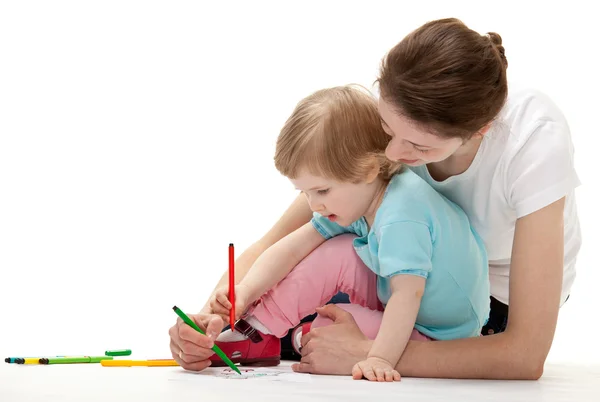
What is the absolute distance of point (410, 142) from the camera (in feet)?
5.17

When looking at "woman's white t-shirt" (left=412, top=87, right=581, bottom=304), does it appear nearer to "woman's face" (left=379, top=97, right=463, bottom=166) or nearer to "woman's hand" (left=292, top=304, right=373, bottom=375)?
"woman's face" (left=379, top=97, right=463, bottom=166)

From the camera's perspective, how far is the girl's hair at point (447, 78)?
150cm

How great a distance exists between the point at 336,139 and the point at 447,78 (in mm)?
291

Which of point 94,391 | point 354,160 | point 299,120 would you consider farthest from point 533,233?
point 94,391

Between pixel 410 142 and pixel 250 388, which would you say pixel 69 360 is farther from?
pixel 410 142

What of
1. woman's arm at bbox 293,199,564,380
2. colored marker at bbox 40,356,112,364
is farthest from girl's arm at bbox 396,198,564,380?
colored marker at bbox 40,356,112,364

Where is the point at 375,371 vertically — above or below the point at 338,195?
below

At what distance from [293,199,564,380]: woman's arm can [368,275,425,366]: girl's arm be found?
0.15ft

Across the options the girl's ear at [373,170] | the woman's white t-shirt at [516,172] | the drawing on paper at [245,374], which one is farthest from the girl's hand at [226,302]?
the woman's white t-shirt at [516,172]

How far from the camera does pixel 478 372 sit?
164 cm

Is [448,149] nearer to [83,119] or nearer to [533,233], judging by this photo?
[533,233]

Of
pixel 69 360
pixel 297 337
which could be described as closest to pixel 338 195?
pixel 297 337

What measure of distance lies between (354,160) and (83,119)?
193cm

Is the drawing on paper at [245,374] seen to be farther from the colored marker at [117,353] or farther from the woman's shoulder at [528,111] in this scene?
the woman's shoulder at [528,111]
